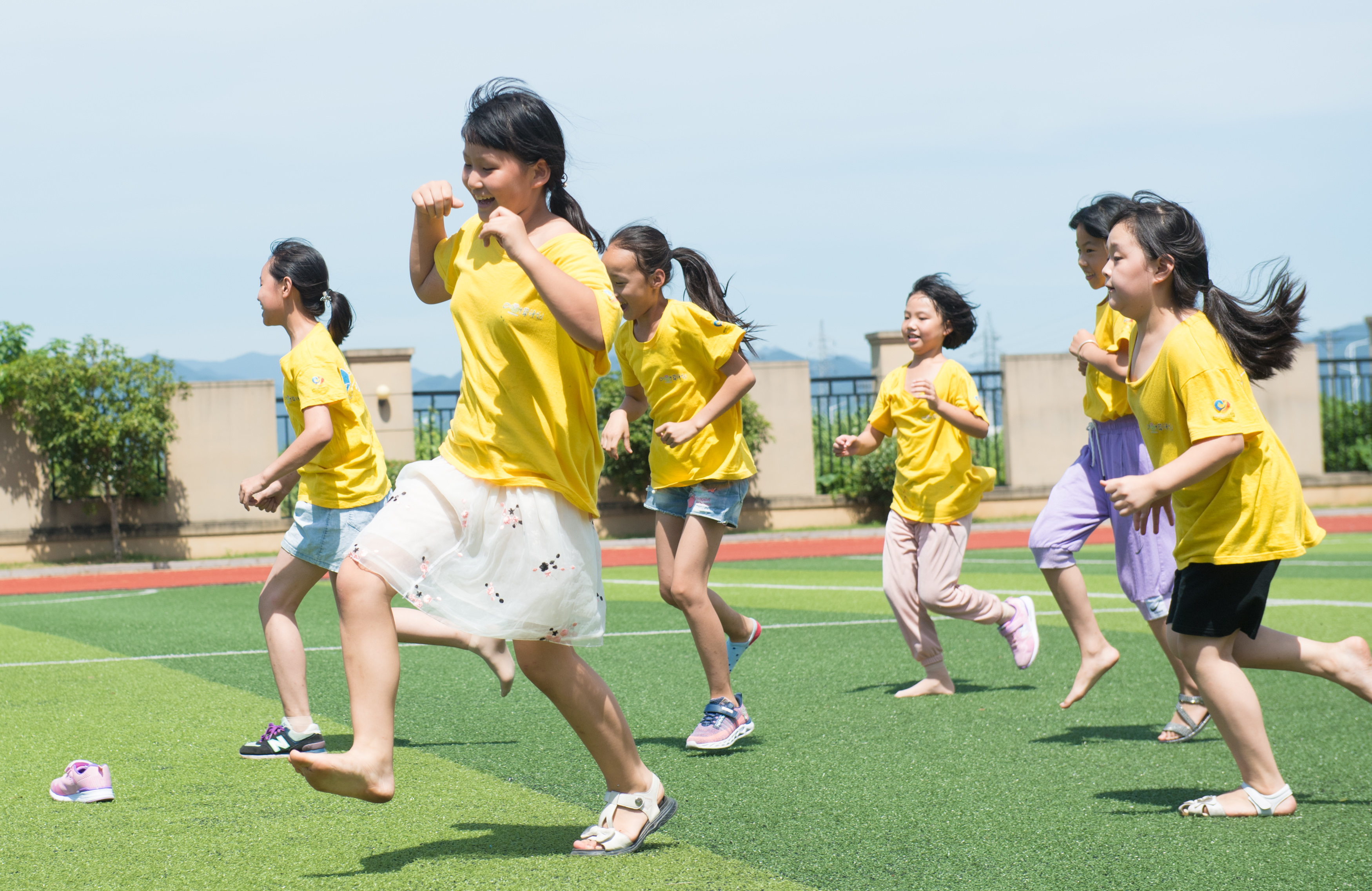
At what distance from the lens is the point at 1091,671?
541 cm

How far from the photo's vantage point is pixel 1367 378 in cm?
2512

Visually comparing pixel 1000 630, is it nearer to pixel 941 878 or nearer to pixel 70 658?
pixel 941 878

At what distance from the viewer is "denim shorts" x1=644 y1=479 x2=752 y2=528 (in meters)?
5.31

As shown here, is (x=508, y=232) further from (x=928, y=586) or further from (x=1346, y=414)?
(x=1346, y=414)

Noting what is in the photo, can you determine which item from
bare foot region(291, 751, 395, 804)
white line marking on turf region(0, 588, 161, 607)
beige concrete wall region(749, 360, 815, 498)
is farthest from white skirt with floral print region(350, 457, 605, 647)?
beige concrete wall region(749, 360, 815, 498)

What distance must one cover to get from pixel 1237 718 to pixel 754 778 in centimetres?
154

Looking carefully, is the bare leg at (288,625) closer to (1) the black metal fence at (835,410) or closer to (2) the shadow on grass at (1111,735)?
(2) the shadow on grass at (1111,735)

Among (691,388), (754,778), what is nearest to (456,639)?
(691,388)

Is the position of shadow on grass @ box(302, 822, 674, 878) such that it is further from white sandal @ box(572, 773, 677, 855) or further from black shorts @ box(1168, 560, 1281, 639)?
black shorts @ box(1168, 560, 1281, 639)

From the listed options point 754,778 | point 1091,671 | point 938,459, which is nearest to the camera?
point 754,778

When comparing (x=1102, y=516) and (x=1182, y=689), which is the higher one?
(x=1102, y=516)

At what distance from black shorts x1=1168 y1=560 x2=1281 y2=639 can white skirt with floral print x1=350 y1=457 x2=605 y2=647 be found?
1.75 metres

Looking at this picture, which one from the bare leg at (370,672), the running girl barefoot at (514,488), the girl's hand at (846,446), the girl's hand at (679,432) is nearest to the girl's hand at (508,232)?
the running girl barefoot at (514,488)

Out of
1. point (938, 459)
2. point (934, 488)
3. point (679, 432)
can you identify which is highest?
point (679, 432)
